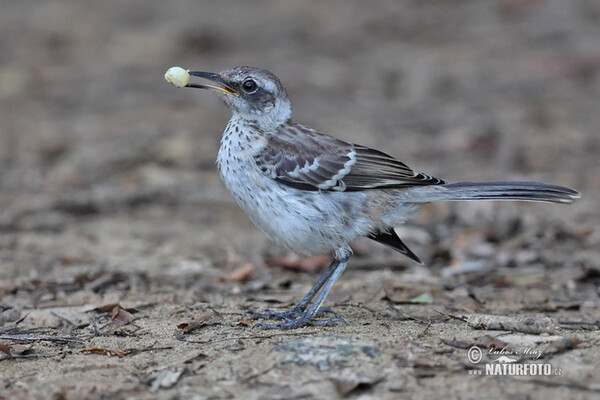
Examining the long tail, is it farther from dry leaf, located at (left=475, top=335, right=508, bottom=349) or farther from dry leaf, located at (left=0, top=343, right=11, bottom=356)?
dry leaf, located at (left=0, top=343, right=11, bottom=356)

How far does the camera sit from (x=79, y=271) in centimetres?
710

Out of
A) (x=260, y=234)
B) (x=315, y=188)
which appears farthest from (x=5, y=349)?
(x=260, y=234)

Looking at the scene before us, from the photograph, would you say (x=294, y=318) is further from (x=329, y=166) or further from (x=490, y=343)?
(x=490, y=343)

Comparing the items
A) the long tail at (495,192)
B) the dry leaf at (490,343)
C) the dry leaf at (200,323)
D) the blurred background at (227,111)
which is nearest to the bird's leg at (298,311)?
the dry leaf at (200,323)

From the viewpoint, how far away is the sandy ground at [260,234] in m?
4.23

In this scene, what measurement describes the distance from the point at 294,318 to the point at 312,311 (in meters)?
0.21

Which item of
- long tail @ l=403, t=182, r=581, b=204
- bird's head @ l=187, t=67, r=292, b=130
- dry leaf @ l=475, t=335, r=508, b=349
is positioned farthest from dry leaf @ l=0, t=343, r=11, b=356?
long tail @ l=403, t=182, r=581, b=204

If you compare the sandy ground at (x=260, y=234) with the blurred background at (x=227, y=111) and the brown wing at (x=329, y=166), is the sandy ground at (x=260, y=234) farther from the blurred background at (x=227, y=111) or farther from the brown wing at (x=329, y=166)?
the brown wing at (x=329, y=166)

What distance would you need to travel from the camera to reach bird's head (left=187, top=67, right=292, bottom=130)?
588cm

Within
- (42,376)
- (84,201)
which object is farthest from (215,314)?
(84,201)

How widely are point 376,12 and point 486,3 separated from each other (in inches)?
94.8

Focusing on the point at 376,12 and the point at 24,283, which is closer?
the point at 24,283

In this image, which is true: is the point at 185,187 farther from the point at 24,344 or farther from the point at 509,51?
the point at 509,51

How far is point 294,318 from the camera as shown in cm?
542
